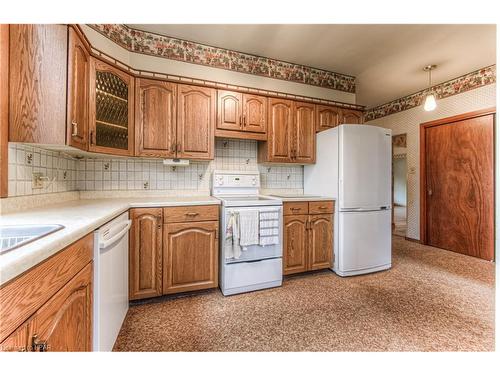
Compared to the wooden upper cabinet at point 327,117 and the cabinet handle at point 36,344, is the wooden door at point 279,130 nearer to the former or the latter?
the wooden upper cabinet at point 327,117

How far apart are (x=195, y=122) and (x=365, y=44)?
1.99 m

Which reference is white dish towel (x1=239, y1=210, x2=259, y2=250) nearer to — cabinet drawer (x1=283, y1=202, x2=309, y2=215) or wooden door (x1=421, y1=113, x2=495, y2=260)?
cabinet drawer (x1=283, y1=202, x2=309, y2=215)

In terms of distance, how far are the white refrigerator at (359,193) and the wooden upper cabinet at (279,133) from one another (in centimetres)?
44

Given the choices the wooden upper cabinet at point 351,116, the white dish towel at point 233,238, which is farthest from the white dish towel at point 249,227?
the wooden upper cabinet at point 351,116

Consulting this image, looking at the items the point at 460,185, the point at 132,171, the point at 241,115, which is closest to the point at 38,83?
the point at 132,171

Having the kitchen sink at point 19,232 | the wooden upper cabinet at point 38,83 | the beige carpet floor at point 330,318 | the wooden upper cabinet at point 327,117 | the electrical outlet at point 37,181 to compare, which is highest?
the wooden upper cabinet at point 327,117

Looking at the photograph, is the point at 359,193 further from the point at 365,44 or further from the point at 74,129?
the point at 74,129

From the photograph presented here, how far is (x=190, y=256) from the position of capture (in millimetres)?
1949

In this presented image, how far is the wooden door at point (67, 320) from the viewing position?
61 cm

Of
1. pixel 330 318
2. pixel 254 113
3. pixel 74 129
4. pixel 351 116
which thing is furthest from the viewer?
pixel 351 116

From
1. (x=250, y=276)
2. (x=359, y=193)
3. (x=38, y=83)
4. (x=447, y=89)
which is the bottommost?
(x=250, y=276)

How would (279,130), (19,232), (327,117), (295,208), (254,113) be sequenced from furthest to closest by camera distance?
(327,117)
(279,130)
(254,113)
(295,208)
(19,232)
